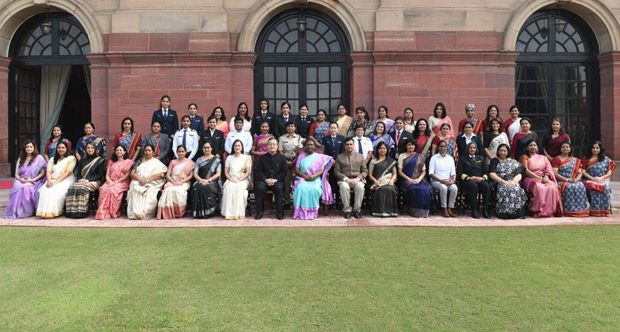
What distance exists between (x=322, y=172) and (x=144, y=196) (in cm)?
284

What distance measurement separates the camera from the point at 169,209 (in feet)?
24.3

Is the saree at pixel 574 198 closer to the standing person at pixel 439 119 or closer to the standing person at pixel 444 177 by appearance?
the standing person at pixel 444 177

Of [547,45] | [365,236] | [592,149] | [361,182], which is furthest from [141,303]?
[547,45]

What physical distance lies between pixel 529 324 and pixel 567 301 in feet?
2.04

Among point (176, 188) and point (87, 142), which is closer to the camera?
point (176, 188)

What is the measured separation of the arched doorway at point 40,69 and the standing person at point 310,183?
7501 mm

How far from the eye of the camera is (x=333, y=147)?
26.7 feet

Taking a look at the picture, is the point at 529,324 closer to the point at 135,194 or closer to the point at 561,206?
the point at 561,206

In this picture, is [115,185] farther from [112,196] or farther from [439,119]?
[439,119]

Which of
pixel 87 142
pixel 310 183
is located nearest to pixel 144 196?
pixel 87 142

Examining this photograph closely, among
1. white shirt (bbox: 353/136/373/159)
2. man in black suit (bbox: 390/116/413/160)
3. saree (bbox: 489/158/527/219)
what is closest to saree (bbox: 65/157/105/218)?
white shirt (bbox: 353/136/373/159)

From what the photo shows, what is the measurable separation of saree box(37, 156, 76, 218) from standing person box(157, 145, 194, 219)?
5.30 ft

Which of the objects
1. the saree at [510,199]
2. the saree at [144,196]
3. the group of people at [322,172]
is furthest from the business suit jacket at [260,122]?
the saree at [510,199]

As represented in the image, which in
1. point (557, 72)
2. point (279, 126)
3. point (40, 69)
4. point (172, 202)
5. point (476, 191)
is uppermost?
point (40, 69)
